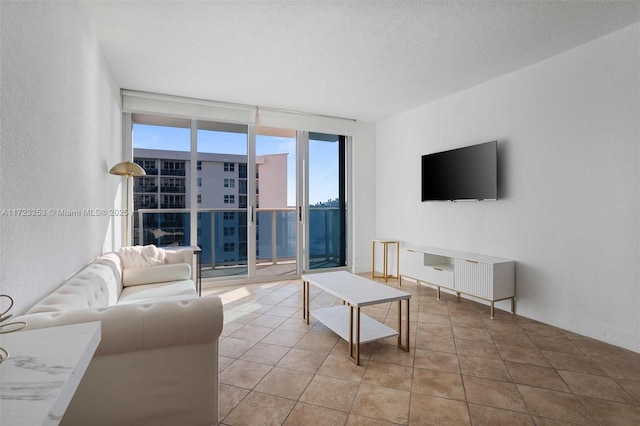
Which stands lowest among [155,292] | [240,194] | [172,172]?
[155,292]

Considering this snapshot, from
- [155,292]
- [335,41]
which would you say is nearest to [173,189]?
[155,292]

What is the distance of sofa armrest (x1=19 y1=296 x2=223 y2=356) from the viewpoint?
4.26 ft

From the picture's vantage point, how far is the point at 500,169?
351 centimetres

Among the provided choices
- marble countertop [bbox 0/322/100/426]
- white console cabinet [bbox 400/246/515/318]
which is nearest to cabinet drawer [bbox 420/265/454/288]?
white console cabinet [bbox 400/246/515/318]

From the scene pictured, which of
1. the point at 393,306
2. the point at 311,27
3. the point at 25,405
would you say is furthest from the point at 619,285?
the point at 25,405

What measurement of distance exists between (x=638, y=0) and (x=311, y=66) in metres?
2.48

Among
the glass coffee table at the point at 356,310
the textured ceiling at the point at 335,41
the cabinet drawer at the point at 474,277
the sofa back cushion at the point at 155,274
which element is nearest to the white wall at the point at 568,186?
the textured ceiling at the point at 335,41

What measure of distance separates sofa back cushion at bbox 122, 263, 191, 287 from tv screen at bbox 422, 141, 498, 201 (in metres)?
3.05

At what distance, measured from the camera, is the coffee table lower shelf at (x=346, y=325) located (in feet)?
8.13

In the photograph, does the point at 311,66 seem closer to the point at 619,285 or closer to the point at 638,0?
the point at 638,0

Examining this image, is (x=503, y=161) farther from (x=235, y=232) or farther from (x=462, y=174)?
(x=235, y=232)

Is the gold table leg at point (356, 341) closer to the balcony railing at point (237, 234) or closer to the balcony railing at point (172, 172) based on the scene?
the balcony railing at point (237, 234)

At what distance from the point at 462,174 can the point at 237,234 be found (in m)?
3.10

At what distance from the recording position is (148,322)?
137 centimetres
